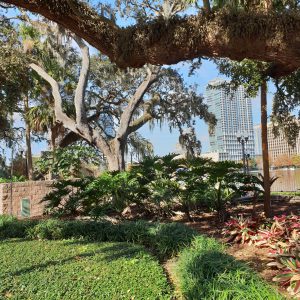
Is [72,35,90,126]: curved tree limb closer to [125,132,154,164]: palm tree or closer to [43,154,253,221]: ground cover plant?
[43,154,253,221]: ground cover plant

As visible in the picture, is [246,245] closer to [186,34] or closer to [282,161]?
[186,34]

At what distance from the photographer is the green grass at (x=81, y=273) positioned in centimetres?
445

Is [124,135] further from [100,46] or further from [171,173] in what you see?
[100,46]

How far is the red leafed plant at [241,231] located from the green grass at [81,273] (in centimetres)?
141

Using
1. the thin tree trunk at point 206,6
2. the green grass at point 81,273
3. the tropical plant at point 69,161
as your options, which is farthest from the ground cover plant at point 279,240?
the tropical plant at point 69,161

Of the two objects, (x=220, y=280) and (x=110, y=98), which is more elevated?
(x=110, y=98)

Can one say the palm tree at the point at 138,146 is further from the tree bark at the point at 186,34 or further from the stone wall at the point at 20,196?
the tree bark at the point at 186,34

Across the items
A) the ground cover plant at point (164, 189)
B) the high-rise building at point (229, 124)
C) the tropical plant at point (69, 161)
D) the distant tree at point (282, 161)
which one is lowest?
the distant tree at point (282, 161)

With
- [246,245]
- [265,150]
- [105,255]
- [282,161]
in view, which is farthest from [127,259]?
[282,161]

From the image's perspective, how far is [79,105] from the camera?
45.8ft

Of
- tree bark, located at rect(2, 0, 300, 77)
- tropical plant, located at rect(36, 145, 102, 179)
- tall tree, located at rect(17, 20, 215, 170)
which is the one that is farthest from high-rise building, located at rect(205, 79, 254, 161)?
tree bark, located at rect(2, 0, 300, 77)

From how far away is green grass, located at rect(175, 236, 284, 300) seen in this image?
339cm

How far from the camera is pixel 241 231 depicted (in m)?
6.38

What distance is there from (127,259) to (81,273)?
2.74 feet
